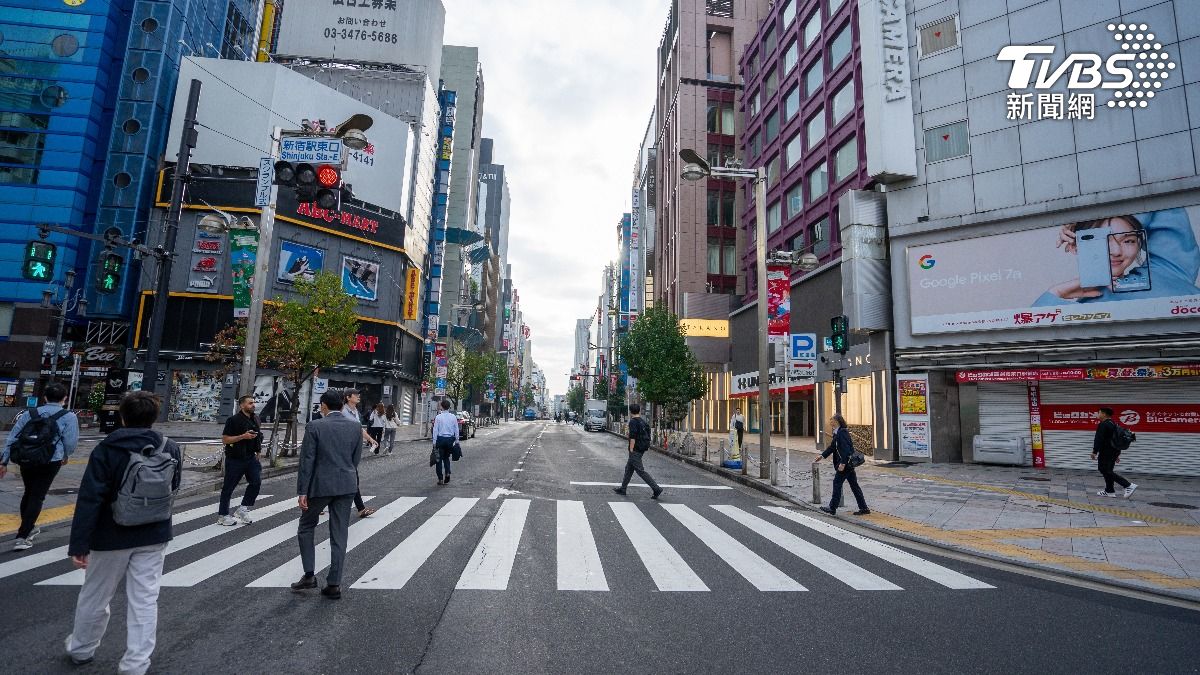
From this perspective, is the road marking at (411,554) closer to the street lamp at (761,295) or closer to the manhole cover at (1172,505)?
the street lamp at (761,295)

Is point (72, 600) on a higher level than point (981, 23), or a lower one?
lower

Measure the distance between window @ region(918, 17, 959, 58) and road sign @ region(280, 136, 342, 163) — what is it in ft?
72.0

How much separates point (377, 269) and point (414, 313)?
5.57m

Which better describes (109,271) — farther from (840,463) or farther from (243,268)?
(243,268)

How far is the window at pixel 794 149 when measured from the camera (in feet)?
104

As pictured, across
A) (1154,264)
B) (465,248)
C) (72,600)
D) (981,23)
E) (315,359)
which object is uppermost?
(465,248)

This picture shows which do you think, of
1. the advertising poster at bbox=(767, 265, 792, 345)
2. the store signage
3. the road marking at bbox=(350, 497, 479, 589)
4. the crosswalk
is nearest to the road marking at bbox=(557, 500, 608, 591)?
the crosswalk

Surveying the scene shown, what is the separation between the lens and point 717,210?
49.0 m

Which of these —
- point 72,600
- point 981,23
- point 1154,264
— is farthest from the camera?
point 981,23

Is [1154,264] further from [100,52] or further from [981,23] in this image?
[100,52]

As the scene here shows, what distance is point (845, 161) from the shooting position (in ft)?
88.1

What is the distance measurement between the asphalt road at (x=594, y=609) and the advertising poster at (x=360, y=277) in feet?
128

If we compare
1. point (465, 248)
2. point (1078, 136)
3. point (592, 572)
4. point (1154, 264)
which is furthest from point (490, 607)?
point (465, 248)

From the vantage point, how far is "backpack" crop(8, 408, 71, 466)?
6505 millimetres
